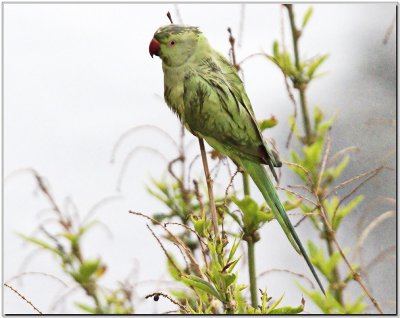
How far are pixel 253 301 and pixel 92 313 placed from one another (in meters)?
0.26

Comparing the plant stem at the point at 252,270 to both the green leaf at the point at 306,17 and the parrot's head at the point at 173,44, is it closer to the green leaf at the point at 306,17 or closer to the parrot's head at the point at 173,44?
the parrot's head at the point at 173,44

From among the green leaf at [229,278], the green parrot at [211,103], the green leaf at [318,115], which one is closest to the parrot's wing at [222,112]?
the green parrot at [211,103]

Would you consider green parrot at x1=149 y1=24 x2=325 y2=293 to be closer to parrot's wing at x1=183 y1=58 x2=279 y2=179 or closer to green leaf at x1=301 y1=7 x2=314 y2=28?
parrot's wing at x1=183 y1=58 x2=279 y2=179

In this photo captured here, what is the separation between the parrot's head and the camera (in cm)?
83

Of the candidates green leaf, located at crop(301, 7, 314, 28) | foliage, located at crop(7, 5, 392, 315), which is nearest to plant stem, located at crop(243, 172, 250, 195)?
foliage, located at crop(7, 5, 392, 315)

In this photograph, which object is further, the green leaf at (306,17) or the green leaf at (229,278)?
the green leaf at (306,17)

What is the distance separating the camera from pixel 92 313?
0.98m

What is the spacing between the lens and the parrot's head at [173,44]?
0.83 metres

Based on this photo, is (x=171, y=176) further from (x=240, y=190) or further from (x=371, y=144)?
(x=371, y=144)

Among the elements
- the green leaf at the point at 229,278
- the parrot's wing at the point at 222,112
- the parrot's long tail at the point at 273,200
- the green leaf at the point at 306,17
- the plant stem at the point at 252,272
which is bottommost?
the green leaf at the point at 229,278

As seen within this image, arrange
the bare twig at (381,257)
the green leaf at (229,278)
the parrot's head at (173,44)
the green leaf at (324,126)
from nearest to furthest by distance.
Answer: the green leaf at (229,278)
the parrot's head at (173,44)
the bare twig at (381,257)
the green leaf at (324,126)

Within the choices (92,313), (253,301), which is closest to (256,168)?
(253,301)

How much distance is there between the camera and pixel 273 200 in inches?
32.9

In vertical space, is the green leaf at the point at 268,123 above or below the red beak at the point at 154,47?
below
